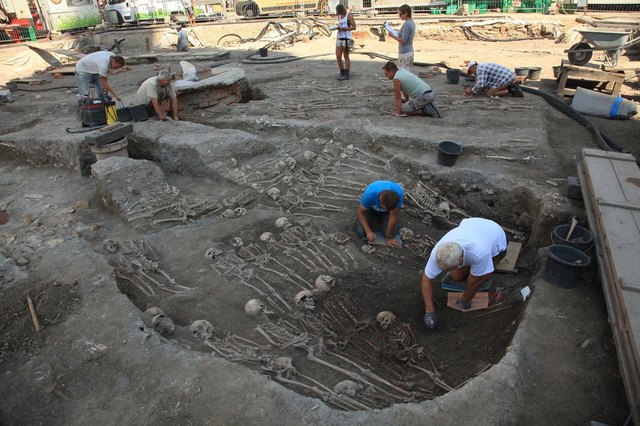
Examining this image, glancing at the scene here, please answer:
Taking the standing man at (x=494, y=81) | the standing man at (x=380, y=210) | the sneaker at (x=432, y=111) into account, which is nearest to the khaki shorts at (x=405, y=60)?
the standing man at (x=494, y=81)

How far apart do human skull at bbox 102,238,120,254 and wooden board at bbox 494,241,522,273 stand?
465 cm

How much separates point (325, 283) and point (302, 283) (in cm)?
31

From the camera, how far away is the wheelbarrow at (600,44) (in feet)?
32.6

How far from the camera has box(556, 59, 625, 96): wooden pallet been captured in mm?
9258

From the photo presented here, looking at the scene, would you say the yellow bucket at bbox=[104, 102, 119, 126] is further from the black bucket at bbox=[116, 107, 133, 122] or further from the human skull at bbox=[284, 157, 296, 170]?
the human skull at bbox=[284, 157, 296, 170]

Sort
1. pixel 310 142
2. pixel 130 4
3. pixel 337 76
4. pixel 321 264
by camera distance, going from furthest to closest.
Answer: pixel 130 4
pixel 337 76
pixel 310 142
pixel 321 264

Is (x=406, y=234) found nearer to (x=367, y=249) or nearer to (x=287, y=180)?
(x=367, y=249)

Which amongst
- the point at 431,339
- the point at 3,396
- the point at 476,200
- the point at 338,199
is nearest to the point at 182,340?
the point at 3,396

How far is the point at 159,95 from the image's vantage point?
8625 mm

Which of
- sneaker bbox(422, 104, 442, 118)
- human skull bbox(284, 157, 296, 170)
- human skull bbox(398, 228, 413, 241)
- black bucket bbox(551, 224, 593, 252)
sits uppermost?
sneaker bbox(422, 104, 442, 118)

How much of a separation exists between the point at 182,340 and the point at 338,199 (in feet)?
10.8

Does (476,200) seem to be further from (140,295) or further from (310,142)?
(140,295)

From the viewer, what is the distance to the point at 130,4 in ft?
75.1

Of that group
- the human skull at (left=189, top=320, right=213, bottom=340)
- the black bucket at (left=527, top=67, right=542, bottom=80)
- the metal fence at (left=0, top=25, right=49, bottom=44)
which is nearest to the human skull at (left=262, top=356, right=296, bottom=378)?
the human skull at (left=189, top=320, right=213, bottom=340)
